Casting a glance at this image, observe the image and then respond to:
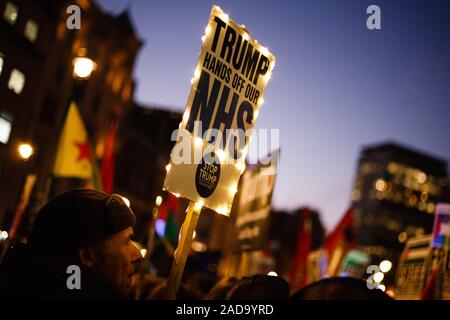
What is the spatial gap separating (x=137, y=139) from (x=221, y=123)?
49423 millimetres

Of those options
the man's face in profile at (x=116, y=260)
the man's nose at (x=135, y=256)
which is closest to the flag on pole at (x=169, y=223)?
the man's nose at (x=135, y=256)

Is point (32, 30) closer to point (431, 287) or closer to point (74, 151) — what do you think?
point (74, 151)

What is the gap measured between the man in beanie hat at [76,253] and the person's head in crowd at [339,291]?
101 centimetres

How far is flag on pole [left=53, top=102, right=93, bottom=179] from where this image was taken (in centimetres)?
933

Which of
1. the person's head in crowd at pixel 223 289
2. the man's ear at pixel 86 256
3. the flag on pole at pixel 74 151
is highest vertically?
the flag on pole at pixel 74 151

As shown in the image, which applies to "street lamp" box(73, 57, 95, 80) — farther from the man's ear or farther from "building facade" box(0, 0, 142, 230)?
the man's ear

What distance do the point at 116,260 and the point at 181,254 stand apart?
1.34 meters

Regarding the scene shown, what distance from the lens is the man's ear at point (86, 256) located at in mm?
2572

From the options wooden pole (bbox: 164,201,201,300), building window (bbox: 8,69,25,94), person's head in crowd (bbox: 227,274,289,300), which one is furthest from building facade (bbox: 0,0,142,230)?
person's head in crowd (bbox: 227,274,289,300)

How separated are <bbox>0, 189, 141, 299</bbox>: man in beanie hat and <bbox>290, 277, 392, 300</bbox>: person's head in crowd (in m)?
1.01

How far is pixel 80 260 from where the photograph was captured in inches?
101

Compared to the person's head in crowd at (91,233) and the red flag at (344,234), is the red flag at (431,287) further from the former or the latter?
the red flag at (344,234)

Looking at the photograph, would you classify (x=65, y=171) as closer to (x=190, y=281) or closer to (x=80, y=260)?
(x=190, y=281)

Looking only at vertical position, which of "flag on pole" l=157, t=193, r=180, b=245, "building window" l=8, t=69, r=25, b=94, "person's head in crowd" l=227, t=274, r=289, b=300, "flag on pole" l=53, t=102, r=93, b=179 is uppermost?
"building window" l=8, t=69, r=25, b=94
